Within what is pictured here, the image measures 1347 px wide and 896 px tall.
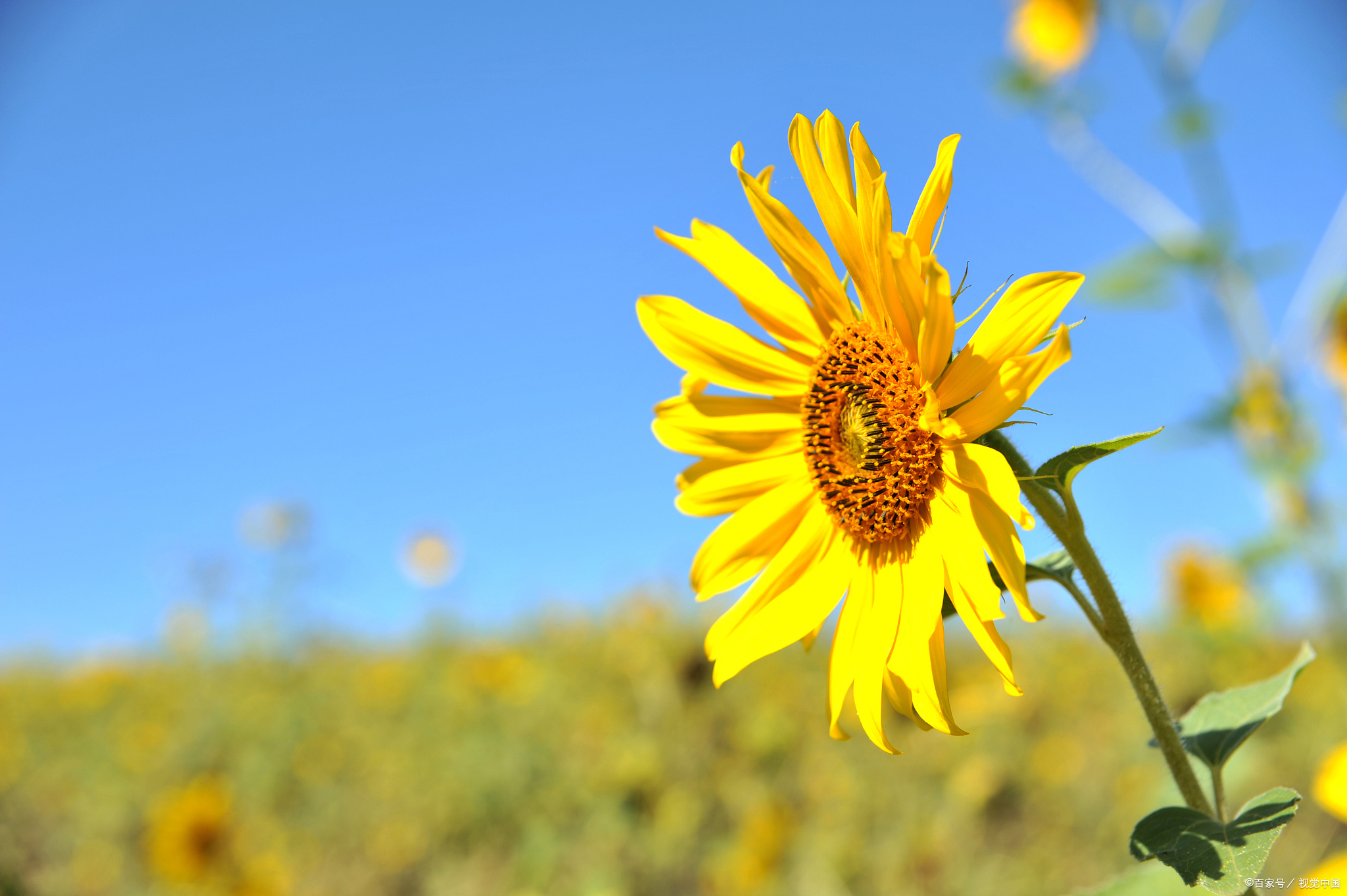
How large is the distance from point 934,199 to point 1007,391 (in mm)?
232

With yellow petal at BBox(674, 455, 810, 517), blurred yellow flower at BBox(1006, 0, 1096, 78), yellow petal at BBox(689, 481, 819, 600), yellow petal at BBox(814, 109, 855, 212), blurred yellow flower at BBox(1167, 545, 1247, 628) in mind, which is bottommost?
blurred yellow flower at BBox(1167, 545, 1247, 628)

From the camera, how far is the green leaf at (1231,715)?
0.91 meters

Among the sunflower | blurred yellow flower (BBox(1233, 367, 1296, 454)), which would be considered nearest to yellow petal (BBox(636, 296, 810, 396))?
the sunflower

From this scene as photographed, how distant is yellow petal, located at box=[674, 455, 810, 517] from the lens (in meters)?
1.18

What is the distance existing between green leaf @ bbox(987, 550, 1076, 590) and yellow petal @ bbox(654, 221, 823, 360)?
410 mm

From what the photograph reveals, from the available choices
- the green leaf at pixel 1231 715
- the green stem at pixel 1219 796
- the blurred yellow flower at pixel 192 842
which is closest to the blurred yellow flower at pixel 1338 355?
the green leaf at pixel 1231 715

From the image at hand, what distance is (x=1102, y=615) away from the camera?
86cm

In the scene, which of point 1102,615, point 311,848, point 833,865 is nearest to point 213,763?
point 311,848

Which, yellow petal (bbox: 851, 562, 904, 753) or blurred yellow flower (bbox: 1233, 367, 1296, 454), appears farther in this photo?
blurred yellow flower (bbox: 1233, 367, 1296, 454)

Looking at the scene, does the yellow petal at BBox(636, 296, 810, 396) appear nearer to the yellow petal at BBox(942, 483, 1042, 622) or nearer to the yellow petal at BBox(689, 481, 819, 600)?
the yellow petal at BBox(689, 481, 819, 600)

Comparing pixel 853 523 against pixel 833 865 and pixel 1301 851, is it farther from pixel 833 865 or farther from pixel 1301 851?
pixel 1301 851

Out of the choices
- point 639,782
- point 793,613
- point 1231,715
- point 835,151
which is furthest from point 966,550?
point 639,782

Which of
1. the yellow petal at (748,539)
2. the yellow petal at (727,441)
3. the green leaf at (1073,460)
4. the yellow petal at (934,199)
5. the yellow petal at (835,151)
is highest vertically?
the yellow petal at (835,151)

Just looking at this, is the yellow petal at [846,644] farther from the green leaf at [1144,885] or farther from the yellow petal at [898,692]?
the green leaf at [1144,885]
